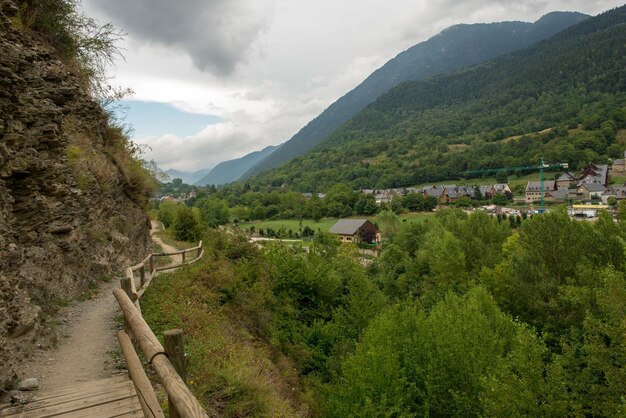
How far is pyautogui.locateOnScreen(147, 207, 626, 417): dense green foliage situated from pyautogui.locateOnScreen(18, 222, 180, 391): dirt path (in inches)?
53.0

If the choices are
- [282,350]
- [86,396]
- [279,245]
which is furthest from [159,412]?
[279,245]

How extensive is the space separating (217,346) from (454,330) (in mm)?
10998

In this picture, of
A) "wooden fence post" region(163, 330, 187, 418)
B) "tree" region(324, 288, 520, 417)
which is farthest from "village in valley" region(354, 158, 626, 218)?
"wooden fence post" region(163, 330, 187, 418)

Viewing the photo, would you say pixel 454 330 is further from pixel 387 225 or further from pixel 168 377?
pixel 387 225

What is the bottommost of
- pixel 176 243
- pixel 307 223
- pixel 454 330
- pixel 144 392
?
pixel 307 223

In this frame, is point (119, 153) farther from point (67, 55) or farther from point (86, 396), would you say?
point (86, 396)

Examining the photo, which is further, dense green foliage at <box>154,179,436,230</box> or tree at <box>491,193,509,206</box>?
dense green foliage at <box>154,179,436,230</box>

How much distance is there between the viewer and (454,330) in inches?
618

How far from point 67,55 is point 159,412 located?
593 inches

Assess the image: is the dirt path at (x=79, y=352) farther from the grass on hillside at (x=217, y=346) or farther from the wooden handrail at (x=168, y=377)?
the wooden handrail at (x=168, y=377)

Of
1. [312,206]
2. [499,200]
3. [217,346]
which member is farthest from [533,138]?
[217,346]

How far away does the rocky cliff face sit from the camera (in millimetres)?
6631

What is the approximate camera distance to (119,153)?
16.6m

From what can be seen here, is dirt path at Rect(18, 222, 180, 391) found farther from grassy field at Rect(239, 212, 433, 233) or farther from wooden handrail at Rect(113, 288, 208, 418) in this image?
grassy field at Rect(239, 212, 433, 233)
